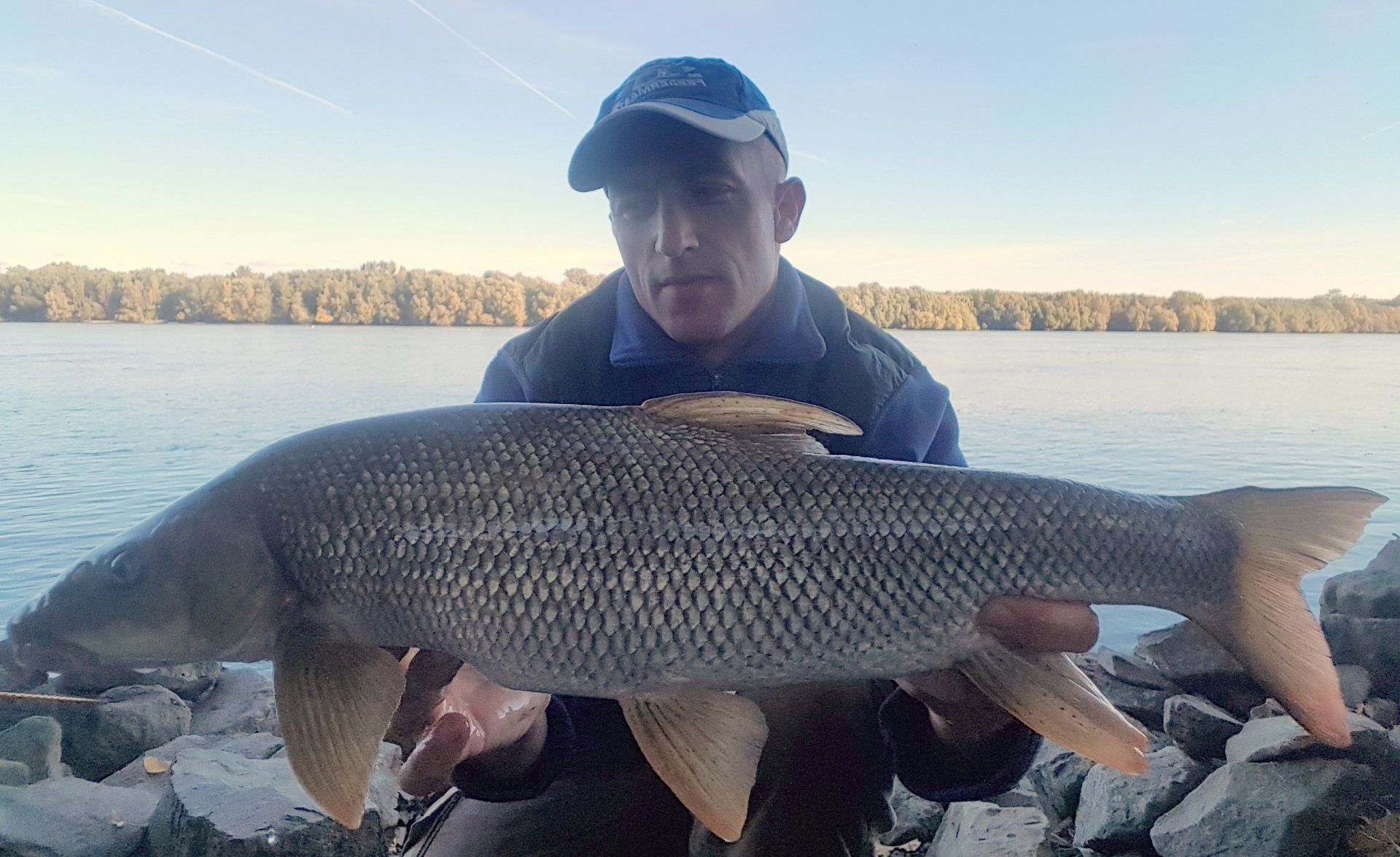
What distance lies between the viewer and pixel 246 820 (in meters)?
2.66

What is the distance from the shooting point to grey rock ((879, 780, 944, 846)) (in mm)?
3086

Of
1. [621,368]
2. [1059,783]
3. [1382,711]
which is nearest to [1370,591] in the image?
[1382,711]

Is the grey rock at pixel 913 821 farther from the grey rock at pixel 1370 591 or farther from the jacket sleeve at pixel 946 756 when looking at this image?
the grey rock at pixel 1370 591

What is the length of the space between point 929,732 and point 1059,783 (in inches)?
77.4

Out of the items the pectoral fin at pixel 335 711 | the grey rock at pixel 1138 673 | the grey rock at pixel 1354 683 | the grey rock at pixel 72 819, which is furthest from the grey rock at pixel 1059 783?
the grey rock at pixel 72 819

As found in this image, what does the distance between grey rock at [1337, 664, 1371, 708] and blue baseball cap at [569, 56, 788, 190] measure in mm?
3810

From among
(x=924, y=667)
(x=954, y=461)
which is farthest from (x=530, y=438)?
(x=954, y=461)

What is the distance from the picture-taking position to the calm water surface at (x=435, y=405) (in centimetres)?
789

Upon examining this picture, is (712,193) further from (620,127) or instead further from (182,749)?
(182,749)

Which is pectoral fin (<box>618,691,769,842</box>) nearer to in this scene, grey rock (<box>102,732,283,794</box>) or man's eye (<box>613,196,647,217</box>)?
man's eye (<box>613,196,647,217</box>)

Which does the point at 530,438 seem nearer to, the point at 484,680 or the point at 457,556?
the point at 457,556

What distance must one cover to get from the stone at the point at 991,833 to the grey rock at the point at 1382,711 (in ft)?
7.02

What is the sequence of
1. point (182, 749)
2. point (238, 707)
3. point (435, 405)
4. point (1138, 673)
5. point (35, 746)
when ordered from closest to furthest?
point (35, 746) < point (182, 749) < point (1138, 673) < point (238, 707) < point (435, 405)

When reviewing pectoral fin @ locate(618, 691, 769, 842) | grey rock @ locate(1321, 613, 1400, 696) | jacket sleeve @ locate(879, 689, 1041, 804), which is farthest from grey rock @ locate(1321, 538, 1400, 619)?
pectoral fin @ locate(618, 691, 769, 842)
